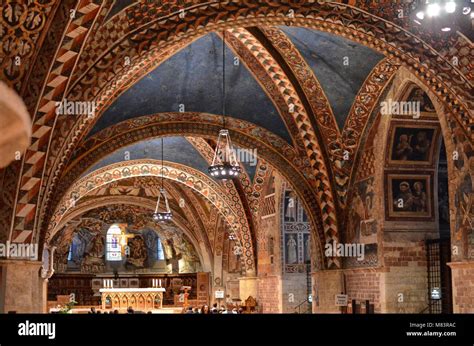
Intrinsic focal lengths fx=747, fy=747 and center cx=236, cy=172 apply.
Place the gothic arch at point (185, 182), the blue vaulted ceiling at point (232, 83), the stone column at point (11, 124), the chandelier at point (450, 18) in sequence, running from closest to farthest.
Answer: the stone column at point (11, 124), the chandelier at point (450, 18), the blue vaulted ceiling at point (232, 83), the gothic arch at point (185, 182)

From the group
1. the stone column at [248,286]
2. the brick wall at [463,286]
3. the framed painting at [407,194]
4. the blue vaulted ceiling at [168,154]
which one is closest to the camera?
the brick wall at [463,286]

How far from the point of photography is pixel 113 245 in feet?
107

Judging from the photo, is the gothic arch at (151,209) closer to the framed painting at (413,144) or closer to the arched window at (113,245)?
the arched window at (113,245)

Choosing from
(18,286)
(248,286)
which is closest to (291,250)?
(248,286)

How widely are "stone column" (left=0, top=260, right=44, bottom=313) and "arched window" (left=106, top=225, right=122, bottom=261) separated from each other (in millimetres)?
21710

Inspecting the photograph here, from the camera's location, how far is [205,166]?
22.0 m

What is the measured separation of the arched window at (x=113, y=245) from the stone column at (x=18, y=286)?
2171 centimetres

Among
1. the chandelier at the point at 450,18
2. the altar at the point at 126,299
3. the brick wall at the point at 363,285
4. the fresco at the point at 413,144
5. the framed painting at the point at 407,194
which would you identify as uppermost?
the chandelier at the point at 450,18

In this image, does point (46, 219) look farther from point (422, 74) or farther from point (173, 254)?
point (173, 254)

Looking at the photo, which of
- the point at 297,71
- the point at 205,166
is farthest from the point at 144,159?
the point at 297,71

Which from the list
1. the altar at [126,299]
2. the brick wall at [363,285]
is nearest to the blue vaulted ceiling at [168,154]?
the altar at [126,299]

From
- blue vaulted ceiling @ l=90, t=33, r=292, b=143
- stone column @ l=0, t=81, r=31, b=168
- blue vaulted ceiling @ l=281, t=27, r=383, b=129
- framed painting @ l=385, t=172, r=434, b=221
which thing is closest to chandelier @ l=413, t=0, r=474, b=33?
blue vaulted ceiling @ l=281, t=27, r=383, b=129

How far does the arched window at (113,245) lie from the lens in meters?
32.3

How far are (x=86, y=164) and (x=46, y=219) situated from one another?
278 centimetres
